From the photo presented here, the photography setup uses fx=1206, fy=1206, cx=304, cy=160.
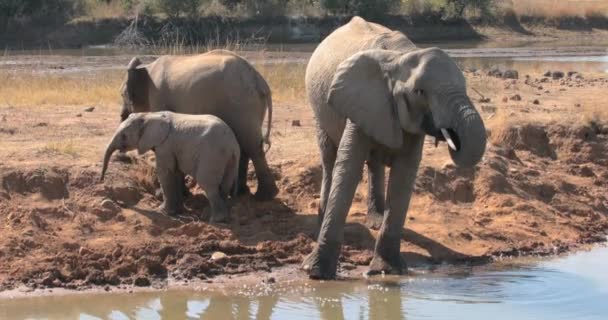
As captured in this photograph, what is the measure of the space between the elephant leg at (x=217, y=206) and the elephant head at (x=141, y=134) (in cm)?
71

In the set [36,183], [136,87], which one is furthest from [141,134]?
[136,87]

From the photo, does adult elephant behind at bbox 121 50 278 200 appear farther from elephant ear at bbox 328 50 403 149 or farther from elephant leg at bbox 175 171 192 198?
elephant ear at bbox 328 50 403 149

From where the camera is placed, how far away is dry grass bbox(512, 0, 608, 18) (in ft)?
184

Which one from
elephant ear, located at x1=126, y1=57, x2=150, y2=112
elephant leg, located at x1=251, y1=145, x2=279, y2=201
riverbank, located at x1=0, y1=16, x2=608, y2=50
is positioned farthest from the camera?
riverbank, located at x1=0, y1=16, x2=608, y2=50

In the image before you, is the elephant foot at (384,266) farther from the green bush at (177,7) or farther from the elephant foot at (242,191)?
the green bush at (177,7)

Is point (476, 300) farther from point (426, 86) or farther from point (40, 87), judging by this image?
point (40, 87)

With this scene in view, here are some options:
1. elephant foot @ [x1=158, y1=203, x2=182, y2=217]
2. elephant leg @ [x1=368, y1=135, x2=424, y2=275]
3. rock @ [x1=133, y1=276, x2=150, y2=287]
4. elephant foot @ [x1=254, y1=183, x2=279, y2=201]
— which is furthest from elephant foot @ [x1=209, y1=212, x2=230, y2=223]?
elephant leg @ [x1=368, y1=135, x2=424, y2=275]

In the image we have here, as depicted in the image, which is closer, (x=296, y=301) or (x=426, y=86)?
(x=426, y=86)

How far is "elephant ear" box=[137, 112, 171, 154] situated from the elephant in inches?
57.1

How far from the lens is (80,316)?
371 inches

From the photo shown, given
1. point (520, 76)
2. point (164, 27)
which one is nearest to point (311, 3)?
point (164, 27)

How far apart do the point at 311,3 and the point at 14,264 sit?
43.3 meters

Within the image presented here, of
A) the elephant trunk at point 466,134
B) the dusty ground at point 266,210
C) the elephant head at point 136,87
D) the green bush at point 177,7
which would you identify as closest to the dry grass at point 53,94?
the dusty ground at point 266,210

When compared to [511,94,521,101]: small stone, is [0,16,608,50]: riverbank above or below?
below
